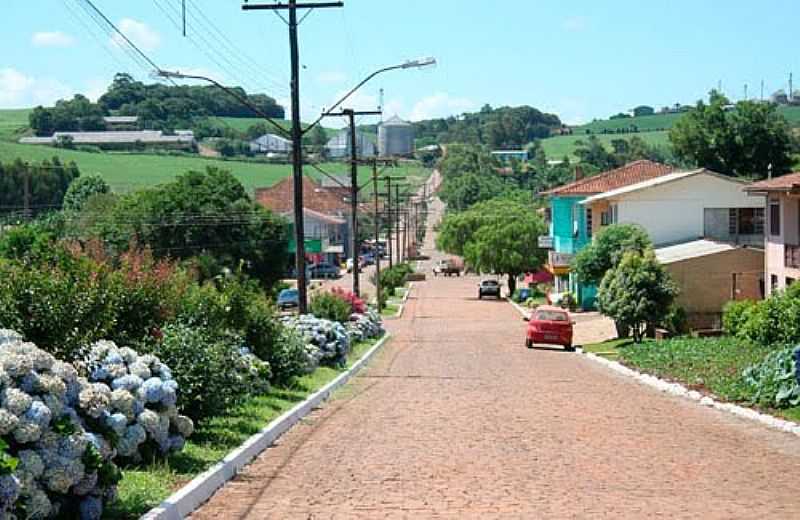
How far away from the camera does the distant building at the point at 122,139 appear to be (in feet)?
299

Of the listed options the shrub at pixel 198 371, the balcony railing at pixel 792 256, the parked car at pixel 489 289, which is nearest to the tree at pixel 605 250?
the balcony railing at pixel 792 256

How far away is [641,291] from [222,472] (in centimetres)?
3489

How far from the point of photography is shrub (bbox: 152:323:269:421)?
13.9 meters

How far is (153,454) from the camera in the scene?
1156cm

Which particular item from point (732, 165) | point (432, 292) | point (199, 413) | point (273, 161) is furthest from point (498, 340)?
point (273, 161)

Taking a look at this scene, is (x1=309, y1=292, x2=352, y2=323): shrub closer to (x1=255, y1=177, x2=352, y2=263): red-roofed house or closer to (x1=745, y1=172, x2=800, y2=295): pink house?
(x1=745, y1=172, x2=800, y2=295): pink house

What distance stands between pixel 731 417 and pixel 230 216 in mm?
60543

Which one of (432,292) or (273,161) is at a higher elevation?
(273,161)

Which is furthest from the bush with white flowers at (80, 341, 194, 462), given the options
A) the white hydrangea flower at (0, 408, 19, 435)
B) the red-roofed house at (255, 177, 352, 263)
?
the red-roofed house at (255, 177, 352, 263)

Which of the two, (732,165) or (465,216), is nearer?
(732,165)

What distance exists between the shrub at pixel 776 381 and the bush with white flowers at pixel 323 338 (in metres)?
8.92

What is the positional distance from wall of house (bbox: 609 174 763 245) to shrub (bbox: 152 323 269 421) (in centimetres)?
5123

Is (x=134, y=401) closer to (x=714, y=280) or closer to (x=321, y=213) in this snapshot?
(x=714, y=280)

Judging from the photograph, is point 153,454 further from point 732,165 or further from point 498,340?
point 732,165
